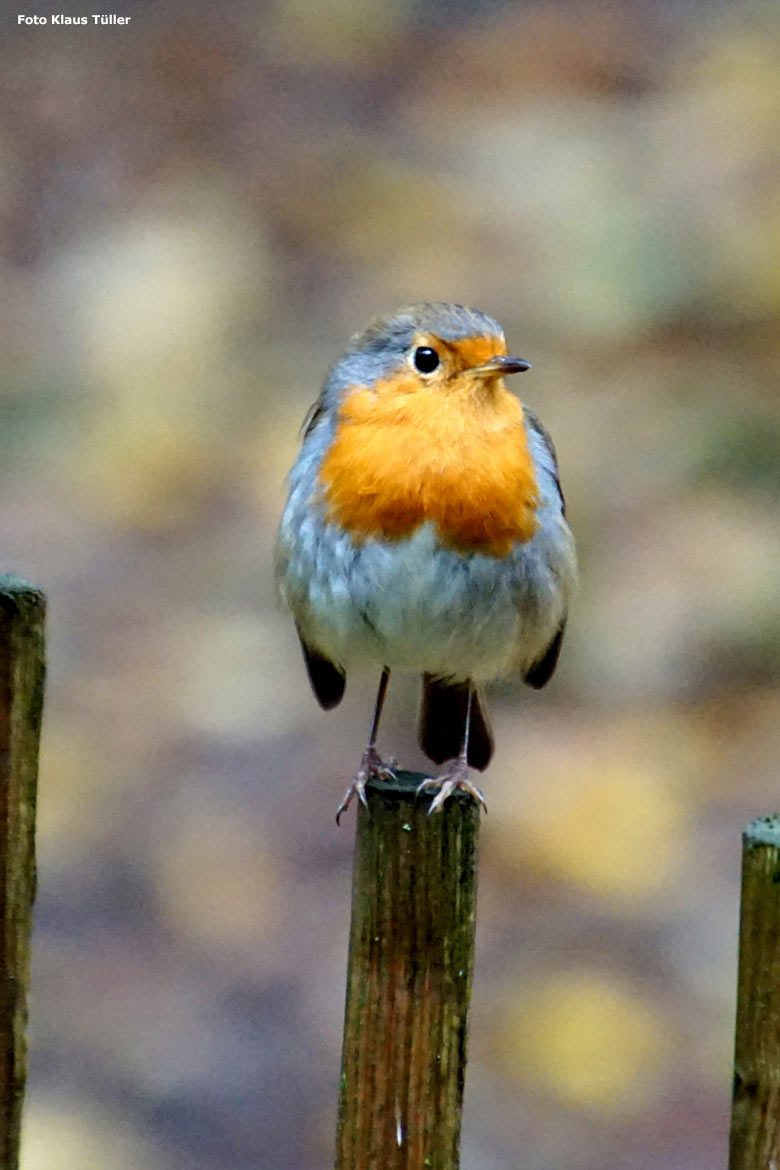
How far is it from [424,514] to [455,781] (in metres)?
0.46

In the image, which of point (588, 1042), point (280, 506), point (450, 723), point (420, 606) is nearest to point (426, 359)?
point (420, 606)

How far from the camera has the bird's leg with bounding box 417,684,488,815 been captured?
2787mm

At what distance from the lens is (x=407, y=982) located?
9.10 feet

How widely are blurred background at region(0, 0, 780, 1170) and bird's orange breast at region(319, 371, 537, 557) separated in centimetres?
167

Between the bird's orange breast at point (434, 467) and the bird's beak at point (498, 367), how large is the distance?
0.03 metres

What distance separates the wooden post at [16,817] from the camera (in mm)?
2564

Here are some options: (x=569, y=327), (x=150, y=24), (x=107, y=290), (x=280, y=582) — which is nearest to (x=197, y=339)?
(x=107, y=290)

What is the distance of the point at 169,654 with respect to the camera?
5816 mm

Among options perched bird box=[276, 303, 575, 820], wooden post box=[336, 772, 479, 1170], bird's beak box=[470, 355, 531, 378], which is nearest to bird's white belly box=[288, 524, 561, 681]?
perched bird box=[276, 303, 575, 820]

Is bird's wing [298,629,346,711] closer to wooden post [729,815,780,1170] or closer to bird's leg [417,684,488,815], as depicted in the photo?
bird's leg [417,684,488,815]

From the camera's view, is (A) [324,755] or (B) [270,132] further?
(B) [270,132]

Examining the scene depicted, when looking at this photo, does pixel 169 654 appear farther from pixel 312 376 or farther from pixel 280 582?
pixel 280 582

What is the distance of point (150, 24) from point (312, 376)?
239cm

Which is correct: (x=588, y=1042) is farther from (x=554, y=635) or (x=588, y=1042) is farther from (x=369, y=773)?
(x=369, y=773)
